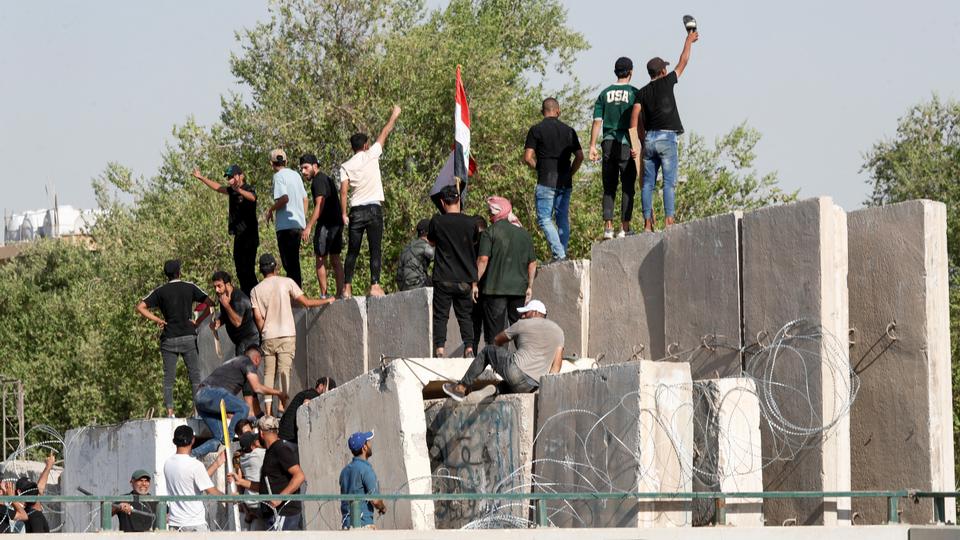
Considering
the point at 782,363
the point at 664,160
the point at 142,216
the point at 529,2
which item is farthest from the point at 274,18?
the point at 782,363

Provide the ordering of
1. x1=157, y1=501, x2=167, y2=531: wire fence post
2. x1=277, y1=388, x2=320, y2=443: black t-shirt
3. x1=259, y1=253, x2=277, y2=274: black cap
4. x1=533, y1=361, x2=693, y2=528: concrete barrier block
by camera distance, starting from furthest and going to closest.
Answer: x1=259, y1=253, x2=277, y2=274: black cap, x1=277, y1=388, x2=320, y2=443: black t-shirt, x1=533, y1=361, x2=693, y2=528: concrete barrier block, x1=157, y1=501, x2=167, y2=531: wire fence post

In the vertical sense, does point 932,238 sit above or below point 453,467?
above

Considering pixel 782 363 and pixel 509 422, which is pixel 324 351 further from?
pixel 782 363

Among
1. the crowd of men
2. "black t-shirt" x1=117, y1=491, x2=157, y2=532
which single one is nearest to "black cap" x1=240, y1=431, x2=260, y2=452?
the crowd of men

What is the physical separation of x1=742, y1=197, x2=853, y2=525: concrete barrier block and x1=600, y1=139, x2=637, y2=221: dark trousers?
266cm

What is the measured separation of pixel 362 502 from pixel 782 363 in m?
3.32

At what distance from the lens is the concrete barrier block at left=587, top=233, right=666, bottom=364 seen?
13.9 metres

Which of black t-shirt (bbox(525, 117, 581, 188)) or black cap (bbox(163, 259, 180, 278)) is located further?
black cap (bbox(163, 259, 180, 278))

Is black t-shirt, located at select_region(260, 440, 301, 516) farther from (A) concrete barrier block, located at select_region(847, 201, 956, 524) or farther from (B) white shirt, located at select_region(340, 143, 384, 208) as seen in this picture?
(A) concrete barrier block, located at select_region(847, 201, 956, 524)

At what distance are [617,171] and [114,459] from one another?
21.8 feet

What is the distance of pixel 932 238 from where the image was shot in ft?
40.3

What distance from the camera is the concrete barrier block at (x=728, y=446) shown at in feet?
39.0

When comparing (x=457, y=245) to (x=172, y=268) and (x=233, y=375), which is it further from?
(x=172, y=268)

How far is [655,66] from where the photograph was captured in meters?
14.7
